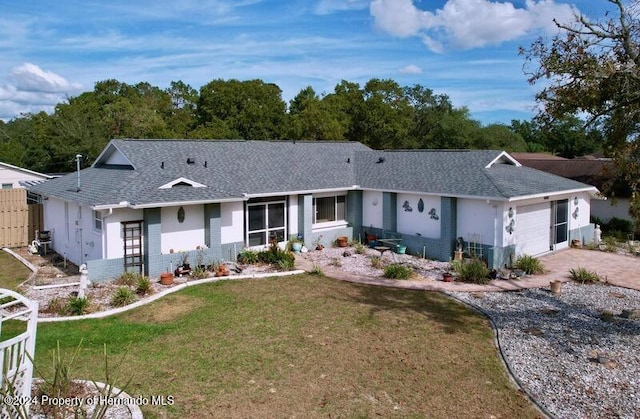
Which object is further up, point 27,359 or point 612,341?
point 27,359

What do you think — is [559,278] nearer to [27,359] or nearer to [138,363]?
[138,363]

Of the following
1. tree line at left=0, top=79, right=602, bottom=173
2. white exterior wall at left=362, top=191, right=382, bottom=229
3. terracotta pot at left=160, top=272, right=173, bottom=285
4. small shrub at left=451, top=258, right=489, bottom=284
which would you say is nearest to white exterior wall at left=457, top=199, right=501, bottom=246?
small shrub at left=451, top=258, right=489, bottom=284

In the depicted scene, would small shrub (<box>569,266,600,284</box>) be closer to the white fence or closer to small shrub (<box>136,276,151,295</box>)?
small shrub (<box>136,276,151,295</box>)

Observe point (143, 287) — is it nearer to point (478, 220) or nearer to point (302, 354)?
point (302, 354)


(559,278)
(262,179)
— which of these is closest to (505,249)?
(559,278)

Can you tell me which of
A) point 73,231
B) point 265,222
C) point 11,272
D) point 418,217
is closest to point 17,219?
point 73,231

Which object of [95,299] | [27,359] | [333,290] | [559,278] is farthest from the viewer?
[559,278]

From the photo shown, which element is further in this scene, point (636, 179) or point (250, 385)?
point (636, 179)
